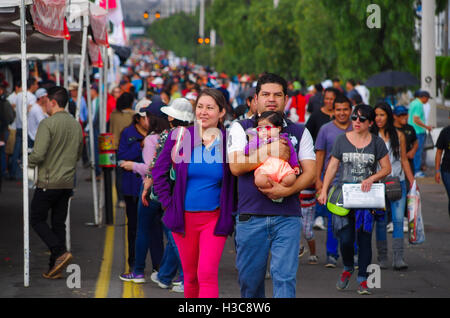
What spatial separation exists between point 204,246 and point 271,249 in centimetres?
52

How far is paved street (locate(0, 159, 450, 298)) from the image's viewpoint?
9.02m

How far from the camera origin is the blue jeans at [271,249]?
649cm

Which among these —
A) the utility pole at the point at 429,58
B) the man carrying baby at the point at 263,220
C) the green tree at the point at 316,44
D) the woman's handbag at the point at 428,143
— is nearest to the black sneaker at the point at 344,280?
the man carrying baby at the point at 263,220

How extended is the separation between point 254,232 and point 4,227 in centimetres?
758

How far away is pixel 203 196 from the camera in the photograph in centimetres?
679

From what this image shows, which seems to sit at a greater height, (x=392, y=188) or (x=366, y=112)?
(x=366, y=112)

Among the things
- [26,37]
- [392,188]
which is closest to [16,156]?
[26,37]

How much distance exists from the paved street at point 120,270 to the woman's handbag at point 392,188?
863mm

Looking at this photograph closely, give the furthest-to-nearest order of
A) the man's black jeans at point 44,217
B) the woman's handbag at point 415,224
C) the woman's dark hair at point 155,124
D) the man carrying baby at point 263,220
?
the woman's handbag at point 415,224 < the man's black jeans at point 44,217 < the woman's dark hair at point 155,124 < the man carrying baby at point 263,220

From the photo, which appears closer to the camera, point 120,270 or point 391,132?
point 120,270

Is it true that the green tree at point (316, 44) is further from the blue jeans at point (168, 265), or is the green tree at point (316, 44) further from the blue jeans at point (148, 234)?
the blue jeans at point (168, 265)

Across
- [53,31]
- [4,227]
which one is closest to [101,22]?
[53,31]
